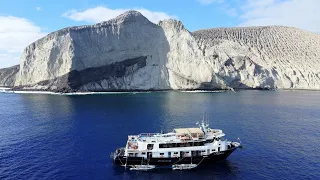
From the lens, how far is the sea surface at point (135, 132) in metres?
45.4

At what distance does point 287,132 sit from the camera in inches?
2753

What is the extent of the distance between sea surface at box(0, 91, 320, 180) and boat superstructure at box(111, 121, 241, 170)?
1.79 m

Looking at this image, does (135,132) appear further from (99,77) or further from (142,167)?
(99,77)

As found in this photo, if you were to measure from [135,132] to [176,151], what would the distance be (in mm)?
20837

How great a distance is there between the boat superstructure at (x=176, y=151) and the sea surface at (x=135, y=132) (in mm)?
1787

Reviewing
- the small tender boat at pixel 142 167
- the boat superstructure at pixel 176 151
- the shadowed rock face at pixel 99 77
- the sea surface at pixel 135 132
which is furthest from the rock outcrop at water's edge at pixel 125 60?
the small tender boat at pixel 142 167

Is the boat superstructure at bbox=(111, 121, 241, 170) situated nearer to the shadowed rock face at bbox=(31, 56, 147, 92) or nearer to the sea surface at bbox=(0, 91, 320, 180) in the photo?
the sea surface at bbox=(0, 91, 320, 180)

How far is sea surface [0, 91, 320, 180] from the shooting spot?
149ft

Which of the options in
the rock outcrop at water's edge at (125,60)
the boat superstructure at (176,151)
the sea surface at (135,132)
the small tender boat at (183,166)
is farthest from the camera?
the rock outcrop at water's edge at (125,60)

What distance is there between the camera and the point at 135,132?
6806cm

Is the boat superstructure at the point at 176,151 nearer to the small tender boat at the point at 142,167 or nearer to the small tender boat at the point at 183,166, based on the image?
the small tender boat at the point at 183,166

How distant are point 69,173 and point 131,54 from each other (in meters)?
143

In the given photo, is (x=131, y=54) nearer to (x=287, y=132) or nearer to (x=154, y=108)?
(x=154, y=108)

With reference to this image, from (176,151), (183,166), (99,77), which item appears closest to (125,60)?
(99,77)
